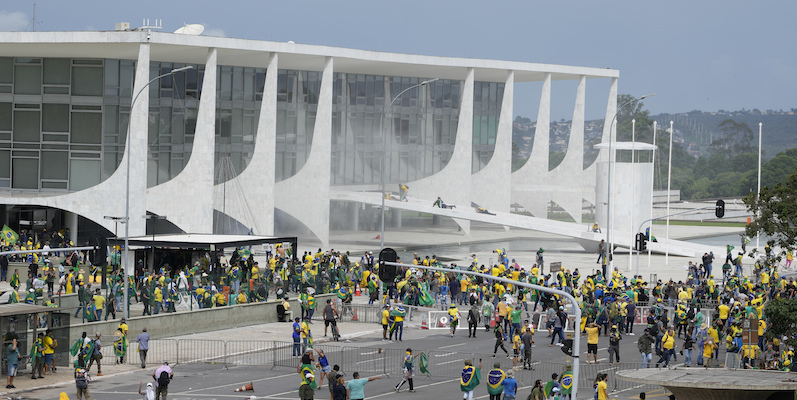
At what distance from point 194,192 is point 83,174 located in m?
6.15

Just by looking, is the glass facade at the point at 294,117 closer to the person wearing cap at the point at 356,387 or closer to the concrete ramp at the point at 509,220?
the concrete ramp at the point at 509,220

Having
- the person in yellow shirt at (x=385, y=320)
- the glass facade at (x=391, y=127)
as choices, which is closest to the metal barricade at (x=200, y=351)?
the person in yellow shirt at (x=385, y=320)

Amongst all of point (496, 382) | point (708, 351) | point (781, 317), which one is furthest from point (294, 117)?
point (496, 382)

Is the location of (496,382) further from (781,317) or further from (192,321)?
(192,321)

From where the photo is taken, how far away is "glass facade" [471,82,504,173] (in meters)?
81.9

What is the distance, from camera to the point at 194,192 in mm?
59219

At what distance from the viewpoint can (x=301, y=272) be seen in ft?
136

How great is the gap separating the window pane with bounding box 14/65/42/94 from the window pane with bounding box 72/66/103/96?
1.83 metres

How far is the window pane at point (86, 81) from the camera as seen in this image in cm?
5919

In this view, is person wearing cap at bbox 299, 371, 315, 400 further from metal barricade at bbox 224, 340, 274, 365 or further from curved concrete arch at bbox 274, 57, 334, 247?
curved concrete arch at bbox 274, 57, 334, 247

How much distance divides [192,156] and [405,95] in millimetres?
22135

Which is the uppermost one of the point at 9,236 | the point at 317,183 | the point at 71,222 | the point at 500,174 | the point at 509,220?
the point at 500,174

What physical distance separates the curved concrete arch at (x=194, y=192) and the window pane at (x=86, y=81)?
5630 mm

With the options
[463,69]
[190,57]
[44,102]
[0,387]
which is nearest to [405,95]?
[463,69]
